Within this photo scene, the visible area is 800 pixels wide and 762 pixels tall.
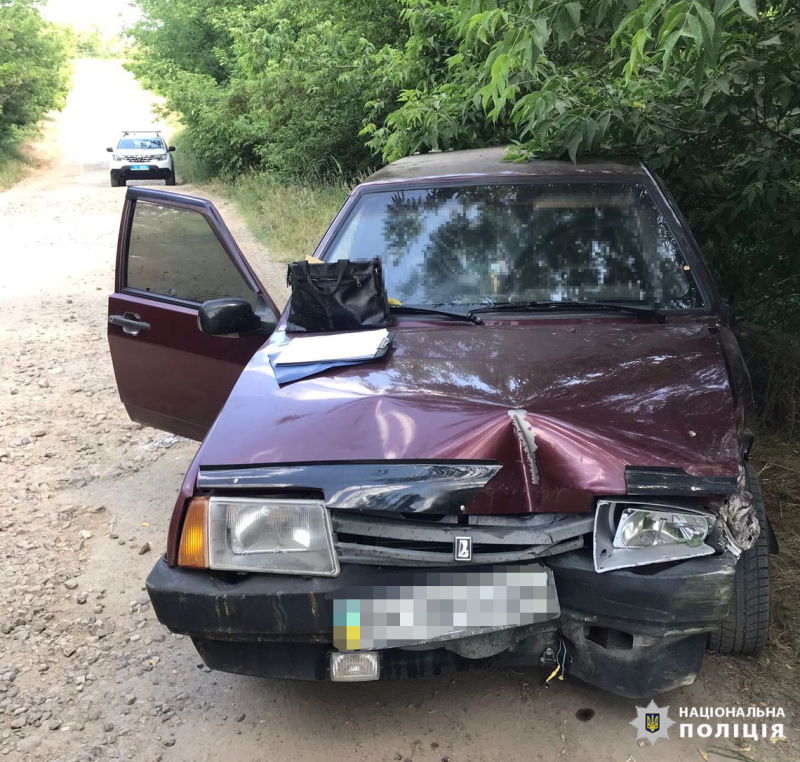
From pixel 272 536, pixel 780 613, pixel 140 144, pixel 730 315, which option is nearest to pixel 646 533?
pixel 272 536

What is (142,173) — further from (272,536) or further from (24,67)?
(272,536)

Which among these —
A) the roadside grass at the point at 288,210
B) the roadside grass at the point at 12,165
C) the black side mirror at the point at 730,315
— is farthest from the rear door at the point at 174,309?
the roadside grass at the point at 12,165

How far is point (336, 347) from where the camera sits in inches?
117

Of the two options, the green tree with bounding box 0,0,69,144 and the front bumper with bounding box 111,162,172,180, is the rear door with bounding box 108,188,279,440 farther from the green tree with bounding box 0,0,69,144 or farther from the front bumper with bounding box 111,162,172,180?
the green tree with bounding box 0,0,69,144

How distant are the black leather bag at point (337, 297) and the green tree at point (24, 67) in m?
33.9

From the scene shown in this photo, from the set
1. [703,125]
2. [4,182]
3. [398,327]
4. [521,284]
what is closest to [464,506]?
[398,327]

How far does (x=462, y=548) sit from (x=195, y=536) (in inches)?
29.4

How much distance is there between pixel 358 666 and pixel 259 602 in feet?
1.13

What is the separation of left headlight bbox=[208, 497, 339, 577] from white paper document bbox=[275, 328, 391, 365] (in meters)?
0.77

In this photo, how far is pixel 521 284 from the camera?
10.6 ft

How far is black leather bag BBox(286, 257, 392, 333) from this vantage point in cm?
315

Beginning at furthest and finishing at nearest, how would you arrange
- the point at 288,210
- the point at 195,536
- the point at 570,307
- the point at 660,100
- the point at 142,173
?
the point at 142,173 → the point at 288,210 → the point at 660,100 → the point at 570,307 → the point at 195,536

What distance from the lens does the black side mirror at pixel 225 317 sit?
3338 mm

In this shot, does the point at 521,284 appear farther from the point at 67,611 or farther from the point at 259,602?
the point at 67,611
